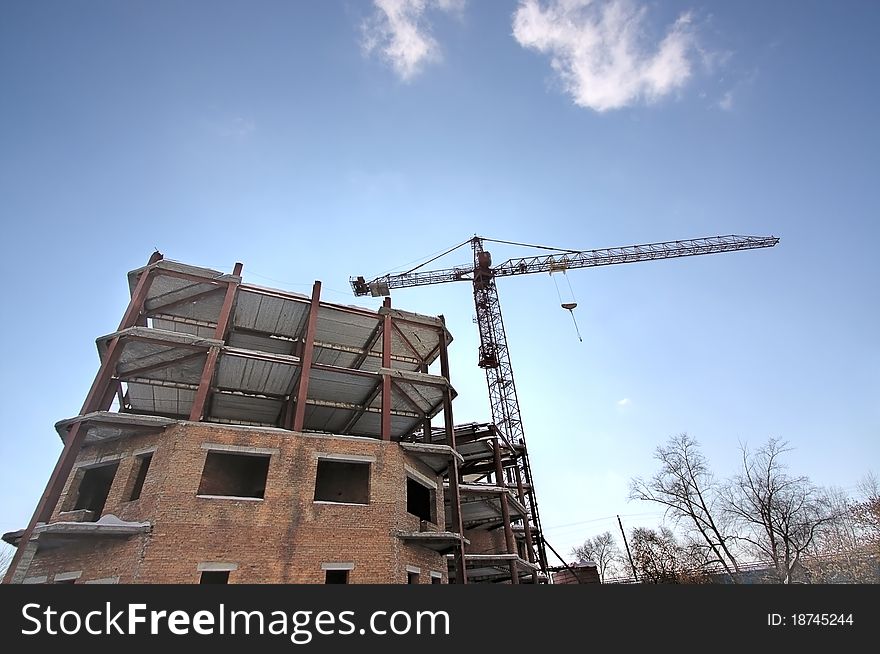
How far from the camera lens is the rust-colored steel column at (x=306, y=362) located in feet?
53.7

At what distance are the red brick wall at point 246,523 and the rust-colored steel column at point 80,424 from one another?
60.8 inches

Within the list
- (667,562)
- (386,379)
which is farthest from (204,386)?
(667,562)

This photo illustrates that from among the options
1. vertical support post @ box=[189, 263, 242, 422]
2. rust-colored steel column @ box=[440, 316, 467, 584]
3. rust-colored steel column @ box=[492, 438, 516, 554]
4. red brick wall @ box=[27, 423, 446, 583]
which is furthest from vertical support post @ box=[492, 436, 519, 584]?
vertical support post @ box=[189, 263, 242, 422]

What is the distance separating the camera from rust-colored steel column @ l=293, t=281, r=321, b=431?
16381 millimetres

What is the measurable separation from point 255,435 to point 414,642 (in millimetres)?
10220

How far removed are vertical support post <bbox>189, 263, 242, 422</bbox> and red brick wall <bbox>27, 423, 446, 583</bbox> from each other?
0.53 meters

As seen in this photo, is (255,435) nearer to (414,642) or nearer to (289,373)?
(289,373)

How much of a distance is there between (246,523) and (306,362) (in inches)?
221

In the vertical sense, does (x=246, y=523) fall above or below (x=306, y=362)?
below

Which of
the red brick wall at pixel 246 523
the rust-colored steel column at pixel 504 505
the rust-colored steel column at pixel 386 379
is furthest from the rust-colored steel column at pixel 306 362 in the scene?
the rust-colored steel column at pixel 504 505

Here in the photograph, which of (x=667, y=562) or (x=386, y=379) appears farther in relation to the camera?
(x=667, y=562)

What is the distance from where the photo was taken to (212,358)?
16.2 m

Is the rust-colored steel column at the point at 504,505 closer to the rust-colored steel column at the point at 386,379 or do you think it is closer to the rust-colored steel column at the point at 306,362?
the rust-colored steel column at the point at 386,379

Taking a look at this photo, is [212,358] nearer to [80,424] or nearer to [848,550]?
[80,424]
